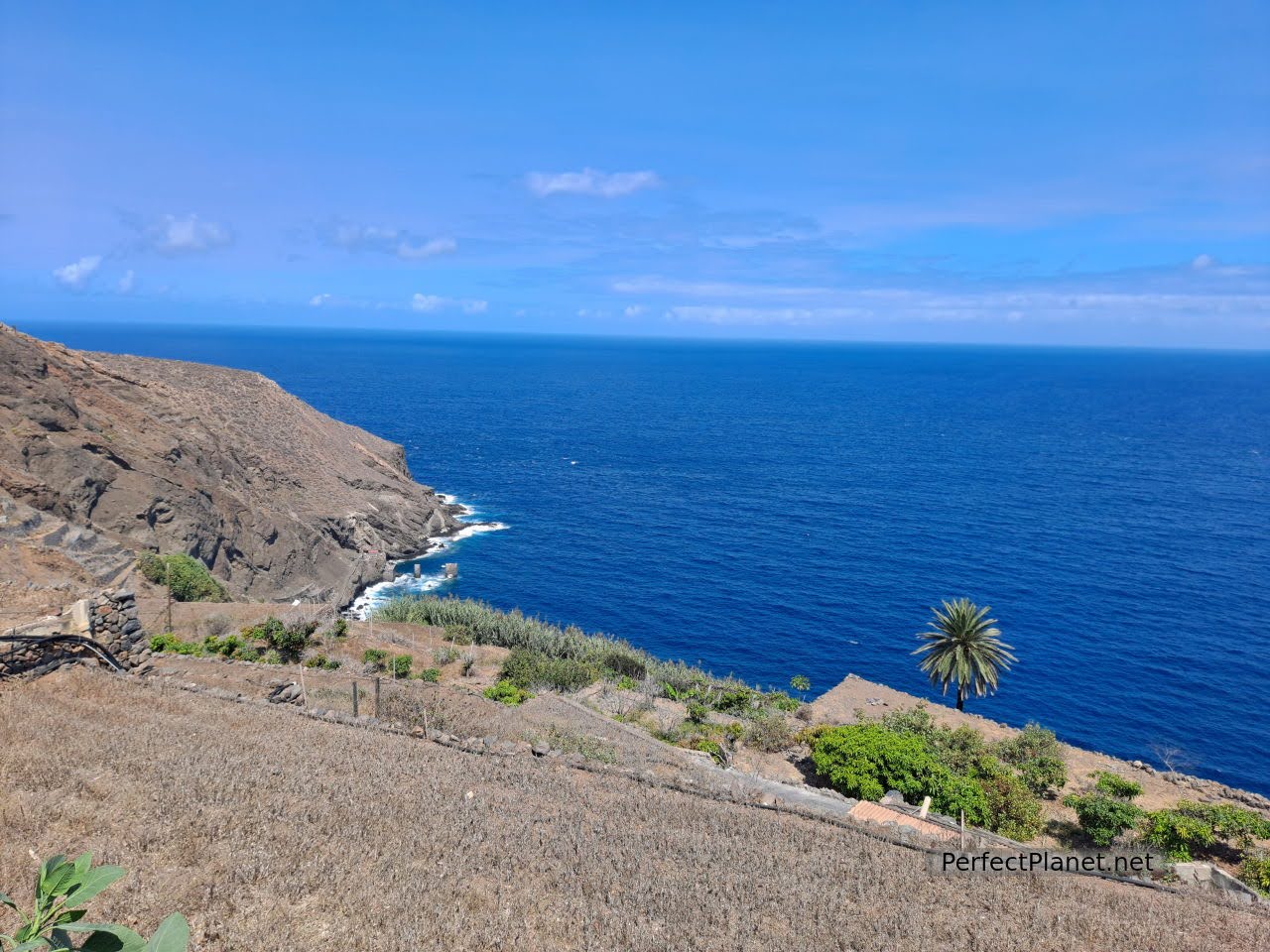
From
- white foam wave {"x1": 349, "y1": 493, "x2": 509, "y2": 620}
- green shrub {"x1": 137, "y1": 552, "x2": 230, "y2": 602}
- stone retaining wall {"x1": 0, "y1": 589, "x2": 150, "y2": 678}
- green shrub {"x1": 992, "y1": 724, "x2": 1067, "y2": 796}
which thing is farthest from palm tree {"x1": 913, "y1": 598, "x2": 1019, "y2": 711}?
green shrub {"x1": 137, "y1": 552, "x2": 230, "y2": 602}

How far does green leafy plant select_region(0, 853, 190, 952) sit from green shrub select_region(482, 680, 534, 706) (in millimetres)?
24295

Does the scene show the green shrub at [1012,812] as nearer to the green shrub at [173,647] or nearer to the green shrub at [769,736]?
the green shrub at [769,736]

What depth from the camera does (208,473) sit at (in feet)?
188

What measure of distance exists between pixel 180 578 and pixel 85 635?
77.4 ft

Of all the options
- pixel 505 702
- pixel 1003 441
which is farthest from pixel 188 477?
pixel 1003 441

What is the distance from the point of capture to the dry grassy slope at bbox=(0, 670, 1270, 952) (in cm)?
1141

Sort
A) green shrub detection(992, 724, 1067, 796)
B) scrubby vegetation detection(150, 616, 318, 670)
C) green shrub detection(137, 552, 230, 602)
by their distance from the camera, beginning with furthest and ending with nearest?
green shrub detection(137, 552, 230, 602)
scrubby vegetation detection(150, 616, 318, 670)
green shrub detection(992, 724, 1067, 796)

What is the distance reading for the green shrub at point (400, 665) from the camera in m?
30.9

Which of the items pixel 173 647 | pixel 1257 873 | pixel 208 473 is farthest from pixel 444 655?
pixel 208 473

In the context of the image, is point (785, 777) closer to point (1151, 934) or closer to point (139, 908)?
point (1151, 934)

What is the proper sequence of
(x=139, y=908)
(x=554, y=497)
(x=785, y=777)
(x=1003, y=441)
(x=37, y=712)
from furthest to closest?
1. (x=1003, y=441)
2. (x=554, y=497)
3. (x=785, y=777)
4. (x=37, y=712)
5. (x=139, y=908)

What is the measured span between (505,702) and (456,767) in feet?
33.6

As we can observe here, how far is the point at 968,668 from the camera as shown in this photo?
132ft

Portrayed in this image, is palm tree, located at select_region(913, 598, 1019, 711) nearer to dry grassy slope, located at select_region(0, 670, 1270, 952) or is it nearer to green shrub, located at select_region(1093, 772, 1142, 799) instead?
green shrub, located at select_region(1093, 772, 1142, 799)
